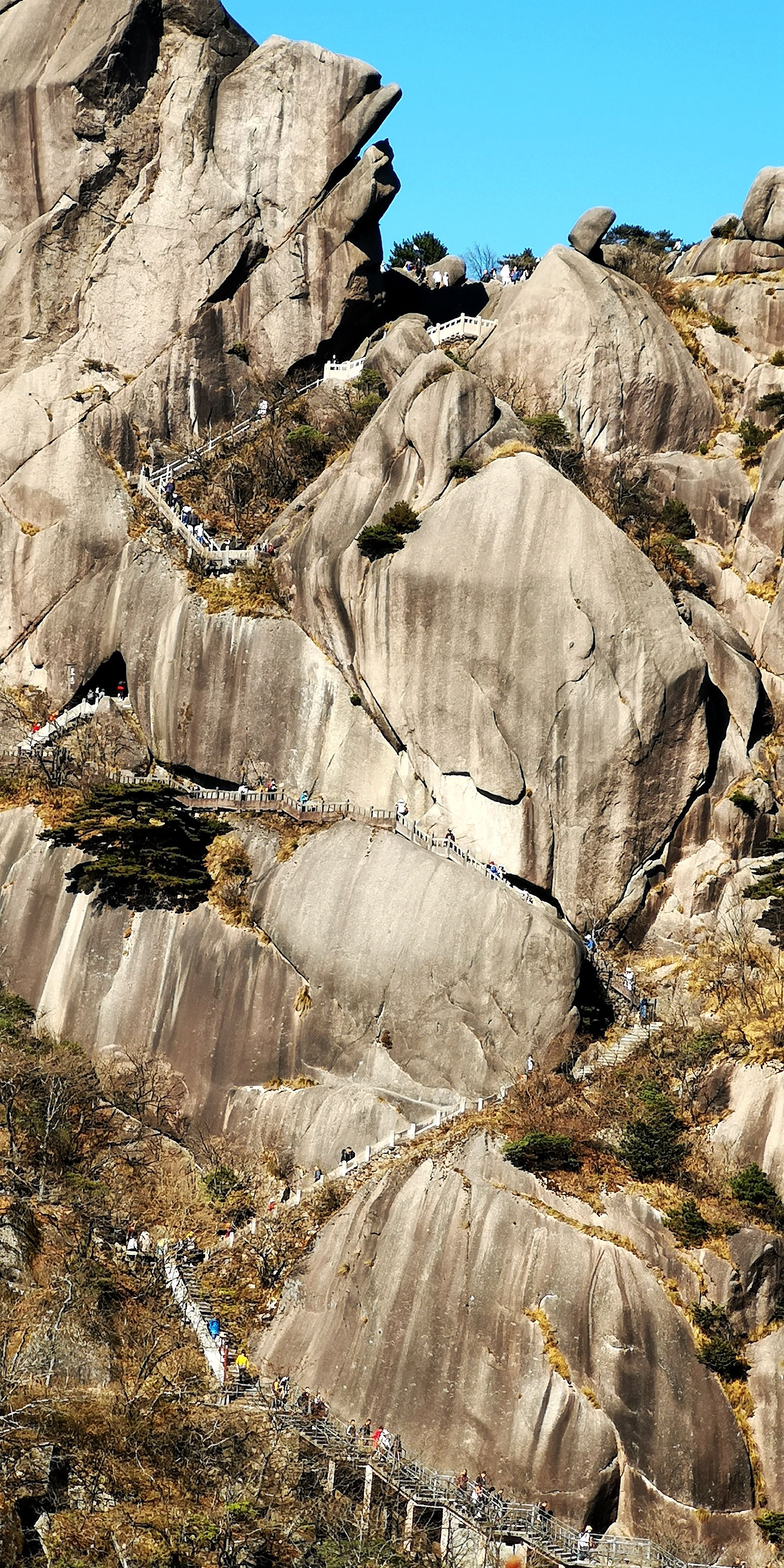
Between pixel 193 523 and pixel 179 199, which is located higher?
pixel 179 199

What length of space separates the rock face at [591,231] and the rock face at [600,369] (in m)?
2.93

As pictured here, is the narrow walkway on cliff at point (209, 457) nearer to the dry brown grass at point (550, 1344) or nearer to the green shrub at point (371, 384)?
the green shrub at point (371, 384)

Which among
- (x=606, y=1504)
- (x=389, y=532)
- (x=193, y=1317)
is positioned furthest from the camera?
(x=389, y=532)

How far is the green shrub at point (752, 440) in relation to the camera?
233ft

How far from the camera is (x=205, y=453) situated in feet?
247

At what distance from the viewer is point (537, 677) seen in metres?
59.0

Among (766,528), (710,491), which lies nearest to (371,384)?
(710,491)

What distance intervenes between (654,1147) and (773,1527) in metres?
9.91

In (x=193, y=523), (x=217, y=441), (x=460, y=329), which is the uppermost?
(x=460, y=329)

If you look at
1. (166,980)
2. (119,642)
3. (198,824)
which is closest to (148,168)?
(119,642)

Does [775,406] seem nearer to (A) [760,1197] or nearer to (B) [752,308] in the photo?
(B) [752,308]

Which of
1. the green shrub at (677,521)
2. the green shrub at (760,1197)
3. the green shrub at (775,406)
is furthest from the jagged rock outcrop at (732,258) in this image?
the green shrub at (760,1197)

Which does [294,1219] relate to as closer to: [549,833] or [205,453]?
[549,833]

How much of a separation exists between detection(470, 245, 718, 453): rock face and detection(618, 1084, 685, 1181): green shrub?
3153cm
